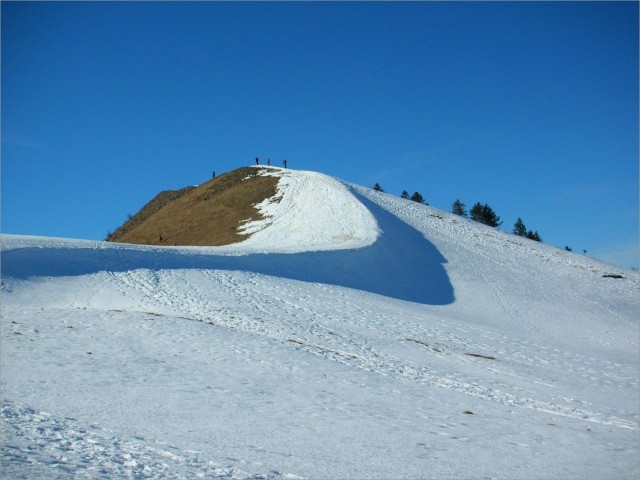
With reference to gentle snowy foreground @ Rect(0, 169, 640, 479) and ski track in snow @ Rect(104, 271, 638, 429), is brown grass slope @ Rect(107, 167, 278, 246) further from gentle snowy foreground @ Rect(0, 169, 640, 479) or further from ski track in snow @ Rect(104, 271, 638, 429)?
ski track in snow @ Rect(104, 271, 638, 429)

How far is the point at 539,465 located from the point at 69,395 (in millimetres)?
9553

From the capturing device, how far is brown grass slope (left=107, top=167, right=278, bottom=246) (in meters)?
45.8

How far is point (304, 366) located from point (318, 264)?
17.4 m

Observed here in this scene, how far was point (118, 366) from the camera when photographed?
13.6m

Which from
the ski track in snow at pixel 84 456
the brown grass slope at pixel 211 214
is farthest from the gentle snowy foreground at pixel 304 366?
the brown grass slope at pixel 211 214

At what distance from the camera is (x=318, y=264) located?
32875mm

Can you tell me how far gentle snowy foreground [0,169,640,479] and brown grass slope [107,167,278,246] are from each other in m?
10.4

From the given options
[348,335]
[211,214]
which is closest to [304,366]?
[348,335]

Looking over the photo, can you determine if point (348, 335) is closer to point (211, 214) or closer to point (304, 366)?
point (304, 366)

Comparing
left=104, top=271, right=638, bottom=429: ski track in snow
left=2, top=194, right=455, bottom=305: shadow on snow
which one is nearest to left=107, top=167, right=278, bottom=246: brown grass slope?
left=2, top=194, right=455, bottom=305: shadow on snow

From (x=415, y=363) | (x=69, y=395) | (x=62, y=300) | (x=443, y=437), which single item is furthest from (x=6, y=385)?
(x=415, y=363)

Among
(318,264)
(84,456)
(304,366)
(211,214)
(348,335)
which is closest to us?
(84,456)

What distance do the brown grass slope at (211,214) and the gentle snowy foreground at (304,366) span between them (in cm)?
1039

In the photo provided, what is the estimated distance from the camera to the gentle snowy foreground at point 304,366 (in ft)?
30.0
